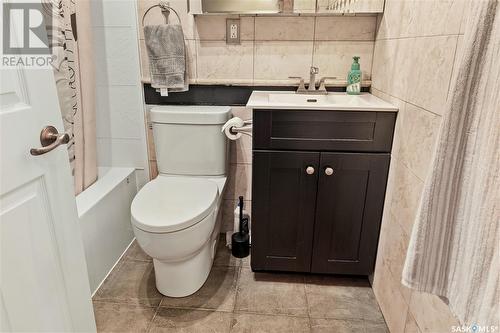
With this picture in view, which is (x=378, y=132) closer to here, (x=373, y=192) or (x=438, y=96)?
(x=373, y=192)

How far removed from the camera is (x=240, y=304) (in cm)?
158

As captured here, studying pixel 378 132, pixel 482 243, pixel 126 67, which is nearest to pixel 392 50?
pixel 378 132

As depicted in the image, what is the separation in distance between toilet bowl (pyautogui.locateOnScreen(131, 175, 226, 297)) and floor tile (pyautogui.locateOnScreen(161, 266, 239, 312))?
31 millimetres

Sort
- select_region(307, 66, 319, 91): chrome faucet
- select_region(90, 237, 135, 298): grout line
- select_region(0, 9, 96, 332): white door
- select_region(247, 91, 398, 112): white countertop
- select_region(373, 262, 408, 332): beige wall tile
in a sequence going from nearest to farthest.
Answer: select_region(0, 9, 96, 332): white door
select_region(373, 262, 408, 332): beige wall tile
select_region(247, 91, 398, 112): white countertop
select_region(90, 237, 135, 298): grout line
select_region(307, 66, 319, 91): chrome faucet

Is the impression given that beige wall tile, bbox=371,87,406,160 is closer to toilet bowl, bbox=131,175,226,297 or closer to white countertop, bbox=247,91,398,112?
white countertop, bbox=247,91,398,112

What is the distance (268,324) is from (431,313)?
0.67 meters

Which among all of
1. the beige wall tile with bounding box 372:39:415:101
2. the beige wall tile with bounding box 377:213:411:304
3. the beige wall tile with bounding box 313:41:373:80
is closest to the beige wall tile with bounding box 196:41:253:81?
the beige wall tile with bounding box 313:41:373:80

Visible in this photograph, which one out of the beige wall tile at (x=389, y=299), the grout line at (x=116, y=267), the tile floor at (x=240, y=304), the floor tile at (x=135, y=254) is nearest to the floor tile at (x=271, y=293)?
the tile floor at (x=240, y=304)

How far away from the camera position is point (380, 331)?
144cm

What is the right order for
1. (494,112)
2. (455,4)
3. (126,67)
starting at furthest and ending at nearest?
1. (126,67)
2. (455,4)
3. (494,112)

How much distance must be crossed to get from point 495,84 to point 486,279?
14.2 inches

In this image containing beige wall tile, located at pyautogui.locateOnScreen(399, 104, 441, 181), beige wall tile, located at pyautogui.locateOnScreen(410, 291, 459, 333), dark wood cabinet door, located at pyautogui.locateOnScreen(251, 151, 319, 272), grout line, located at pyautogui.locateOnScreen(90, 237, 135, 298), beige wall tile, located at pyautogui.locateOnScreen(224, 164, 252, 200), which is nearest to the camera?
beige wall tile, located at pyautogui.locateOnScreen(410, 291, 459, 333)

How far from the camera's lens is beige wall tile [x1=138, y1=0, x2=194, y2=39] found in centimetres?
178

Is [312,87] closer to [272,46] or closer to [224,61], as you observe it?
[272,46]
